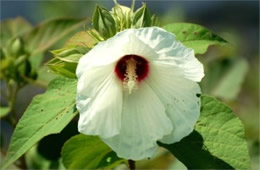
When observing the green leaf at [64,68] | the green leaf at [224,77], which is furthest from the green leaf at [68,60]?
the green leaf at [224,77]

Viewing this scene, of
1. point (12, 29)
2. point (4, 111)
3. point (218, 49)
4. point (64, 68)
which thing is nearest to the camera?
point (64, 68)

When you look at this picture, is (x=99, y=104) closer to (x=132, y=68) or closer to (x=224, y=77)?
(x=132, y=68)

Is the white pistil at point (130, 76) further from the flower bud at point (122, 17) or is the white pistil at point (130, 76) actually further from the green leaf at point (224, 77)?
the green leaf at point (224, 77)

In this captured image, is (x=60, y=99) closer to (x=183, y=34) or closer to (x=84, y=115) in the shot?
(x=84, y=115)

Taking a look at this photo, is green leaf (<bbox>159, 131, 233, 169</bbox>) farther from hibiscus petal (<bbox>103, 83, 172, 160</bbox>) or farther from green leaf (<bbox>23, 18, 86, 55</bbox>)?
green leaf (<bbox>23, 18, 86, 55</bbox>)

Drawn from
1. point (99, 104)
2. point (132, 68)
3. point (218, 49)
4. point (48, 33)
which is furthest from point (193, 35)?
point (218, 49)

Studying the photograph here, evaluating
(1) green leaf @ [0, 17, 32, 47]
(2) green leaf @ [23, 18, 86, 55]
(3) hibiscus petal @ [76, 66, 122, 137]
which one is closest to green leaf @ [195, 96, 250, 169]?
(3) hibiscus petal @ [76, 66, 122, 137]

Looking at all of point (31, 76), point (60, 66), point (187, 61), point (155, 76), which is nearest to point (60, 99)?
point (60, 66)

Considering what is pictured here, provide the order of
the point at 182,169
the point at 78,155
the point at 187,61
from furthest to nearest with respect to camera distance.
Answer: the point at 182,169
the point at 78,155
the point at 187,61
